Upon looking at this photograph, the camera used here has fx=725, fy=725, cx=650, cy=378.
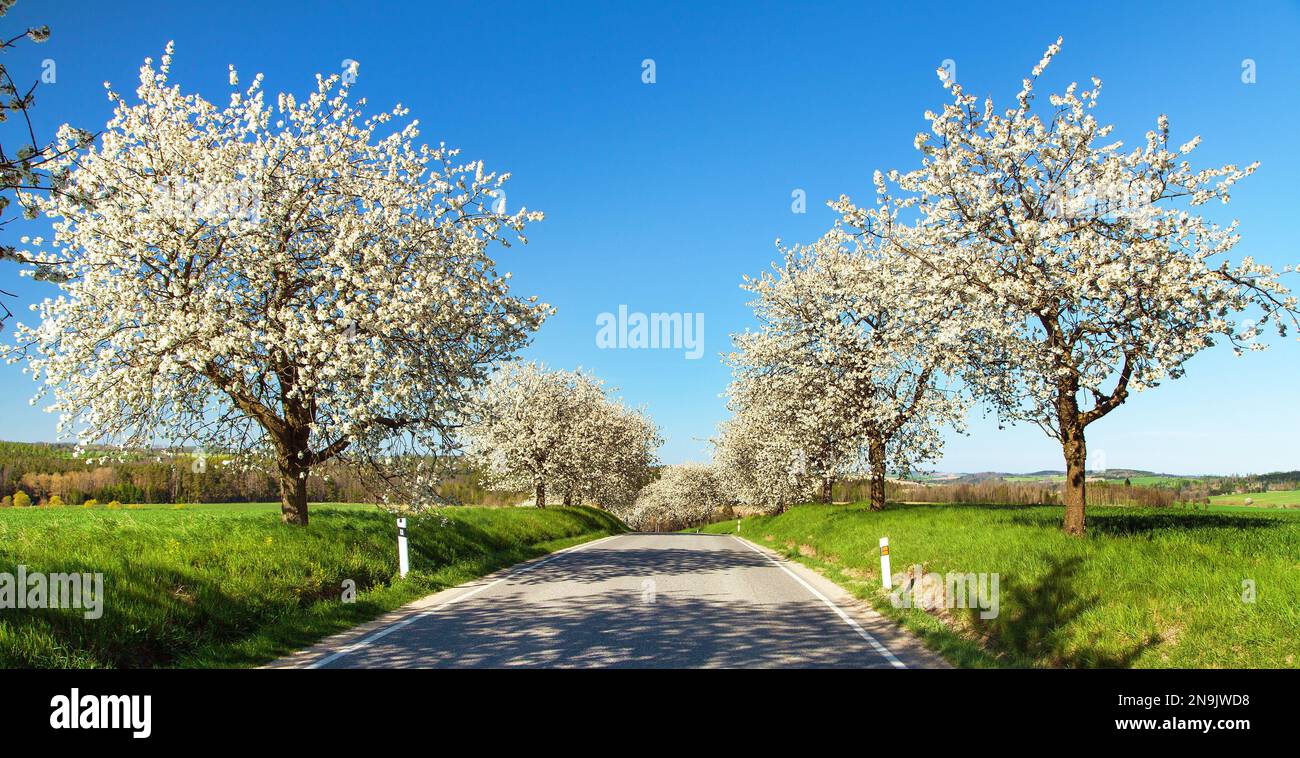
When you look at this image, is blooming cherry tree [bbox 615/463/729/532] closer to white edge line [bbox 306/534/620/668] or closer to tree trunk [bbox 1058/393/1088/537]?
white edge line [bbox 306/534/620/668]

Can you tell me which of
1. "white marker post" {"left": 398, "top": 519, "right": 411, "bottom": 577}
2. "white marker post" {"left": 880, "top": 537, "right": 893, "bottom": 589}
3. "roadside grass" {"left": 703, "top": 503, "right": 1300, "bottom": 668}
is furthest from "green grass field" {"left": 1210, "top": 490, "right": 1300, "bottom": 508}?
Answer: "white marker post" {"left": 398, "top": 519, "right": 411, "bottom": 577}

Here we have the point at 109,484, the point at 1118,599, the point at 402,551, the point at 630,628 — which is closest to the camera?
the point at 1118,599

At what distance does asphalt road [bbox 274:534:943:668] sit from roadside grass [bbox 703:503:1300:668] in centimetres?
104

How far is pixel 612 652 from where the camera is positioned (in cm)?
859

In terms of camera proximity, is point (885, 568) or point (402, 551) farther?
point (402, 551)

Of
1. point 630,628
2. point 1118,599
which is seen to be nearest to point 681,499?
point 630,628

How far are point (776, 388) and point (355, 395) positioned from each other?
1698 centimetres

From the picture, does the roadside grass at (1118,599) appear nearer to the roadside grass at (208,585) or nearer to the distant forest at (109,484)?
the roadside grass at (208,585)

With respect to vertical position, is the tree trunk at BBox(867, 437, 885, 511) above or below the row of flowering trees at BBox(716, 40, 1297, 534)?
below

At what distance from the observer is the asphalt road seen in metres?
8.37

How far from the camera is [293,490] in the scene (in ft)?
56.3

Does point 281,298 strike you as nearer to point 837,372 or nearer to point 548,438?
point 837,372

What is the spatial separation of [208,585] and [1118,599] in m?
12.7
